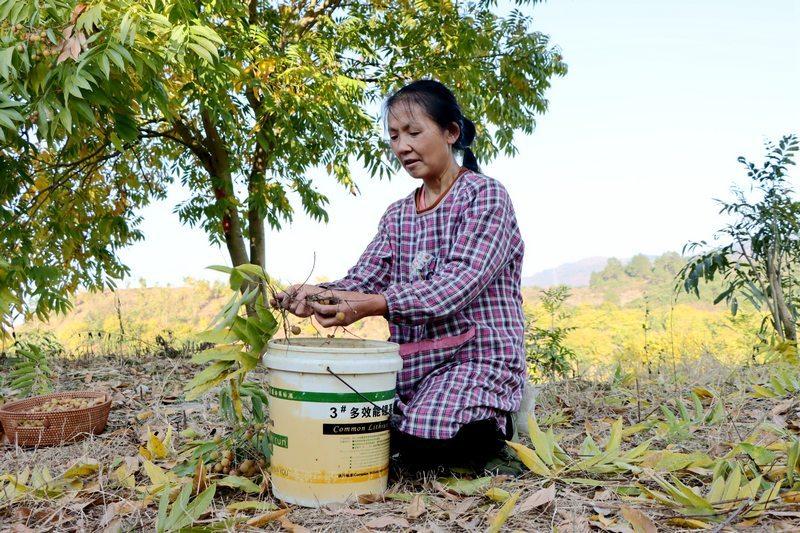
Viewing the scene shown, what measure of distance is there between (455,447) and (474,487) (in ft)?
0.44

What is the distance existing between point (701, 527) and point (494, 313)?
761mm

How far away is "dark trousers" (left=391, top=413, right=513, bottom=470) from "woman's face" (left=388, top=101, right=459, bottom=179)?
0.76m

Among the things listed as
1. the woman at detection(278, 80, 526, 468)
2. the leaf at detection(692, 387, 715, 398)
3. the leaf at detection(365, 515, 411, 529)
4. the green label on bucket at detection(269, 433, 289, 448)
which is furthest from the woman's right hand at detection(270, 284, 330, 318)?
the leaf at detection(692, 387, 715, 398)

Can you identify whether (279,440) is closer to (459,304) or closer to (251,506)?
(251,506)

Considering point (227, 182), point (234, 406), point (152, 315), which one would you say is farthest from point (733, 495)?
point (152, 315)

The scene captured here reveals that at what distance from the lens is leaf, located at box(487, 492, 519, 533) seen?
145 cm

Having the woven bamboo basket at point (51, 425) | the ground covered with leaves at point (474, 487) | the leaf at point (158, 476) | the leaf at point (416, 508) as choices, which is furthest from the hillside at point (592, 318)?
the leaf at point (416, 508)

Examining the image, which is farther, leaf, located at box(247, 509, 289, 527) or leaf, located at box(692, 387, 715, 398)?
leaf, located at box(692, 387, 715, 398)

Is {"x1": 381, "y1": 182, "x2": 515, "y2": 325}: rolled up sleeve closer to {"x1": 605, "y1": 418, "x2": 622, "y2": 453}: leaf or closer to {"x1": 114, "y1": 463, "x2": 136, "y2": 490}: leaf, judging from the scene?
{"x1": 605, "y1": 418, "x2": 622, "y2": 453}: leaf

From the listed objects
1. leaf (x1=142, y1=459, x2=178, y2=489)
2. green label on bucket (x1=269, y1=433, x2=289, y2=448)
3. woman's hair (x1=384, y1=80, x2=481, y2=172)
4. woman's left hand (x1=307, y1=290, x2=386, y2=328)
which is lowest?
leaf (x1=142, y1=459, x2=178, y2=489)

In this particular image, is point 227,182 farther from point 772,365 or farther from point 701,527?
point 701,527

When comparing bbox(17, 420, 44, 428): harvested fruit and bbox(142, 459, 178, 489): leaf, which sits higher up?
bbox(17, 420, 44, 428): harvested fruit

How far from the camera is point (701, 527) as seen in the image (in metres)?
1.44

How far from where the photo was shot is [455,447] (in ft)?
6.05
